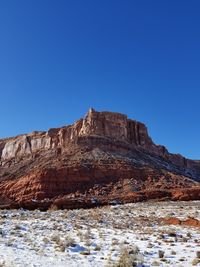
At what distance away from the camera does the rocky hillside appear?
4656 centimetres

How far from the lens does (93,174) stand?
177ft

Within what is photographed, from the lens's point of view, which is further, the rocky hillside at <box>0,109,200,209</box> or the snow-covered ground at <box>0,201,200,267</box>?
the rocky hillside at <box>0,109,200,209</box>

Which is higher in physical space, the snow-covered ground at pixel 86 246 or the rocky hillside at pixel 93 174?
the rocky hillside at pixel 93 174

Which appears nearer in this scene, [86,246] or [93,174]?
[86,246]

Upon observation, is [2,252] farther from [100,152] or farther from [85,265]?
[100,152]

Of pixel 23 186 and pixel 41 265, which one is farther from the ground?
pixel 23 186

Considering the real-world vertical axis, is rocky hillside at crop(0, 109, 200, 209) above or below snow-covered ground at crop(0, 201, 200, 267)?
above

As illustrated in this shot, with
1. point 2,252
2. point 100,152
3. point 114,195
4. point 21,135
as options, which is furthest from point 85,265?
point 21,135

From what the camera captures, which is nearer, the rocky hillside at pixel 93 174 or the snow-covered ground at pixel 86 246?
the snow-covered ground at pixel 86 246

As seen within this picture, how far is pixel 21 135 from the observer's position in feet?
326

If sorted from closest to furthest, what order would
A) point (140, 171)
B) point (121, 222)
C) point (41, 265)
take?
point (41, 265)
point (121, 222)
point (140, 171)

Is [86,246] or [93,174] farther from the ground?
[93,174]

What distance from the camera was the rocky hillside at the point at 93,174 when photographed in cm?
4656

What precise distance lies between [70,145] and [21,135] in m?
37.3
